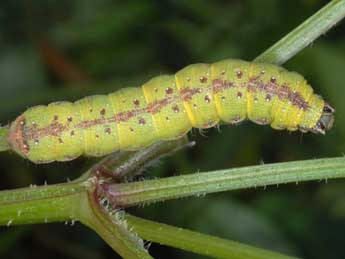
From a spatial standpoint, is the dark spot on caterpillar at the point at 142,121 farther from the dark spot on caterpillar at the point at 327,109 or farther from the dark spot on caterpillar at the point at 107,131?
the dark spot on caterpillar at the point at 327,109

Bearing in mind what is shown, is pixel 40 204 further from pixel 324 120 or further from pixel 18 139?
pixel 324 120

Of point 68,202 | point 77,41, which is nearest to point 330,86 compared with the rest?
point 77,41

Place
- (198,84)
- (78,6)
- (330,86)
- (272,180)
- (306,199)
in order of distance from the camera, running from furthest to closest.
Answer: (78,6) → (306,199) → (330,86) → (198,84) → (272,180)

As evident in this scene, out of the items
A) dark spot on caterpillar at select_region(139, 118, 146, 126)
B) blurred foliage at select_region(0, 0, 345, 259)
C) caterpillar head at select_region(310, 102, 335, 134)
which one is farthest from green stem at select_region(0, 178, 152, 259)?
blurred foliage at select_region(0, 0, 345, 259)

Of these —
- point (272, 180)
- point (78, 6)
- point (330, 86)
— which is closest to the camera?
point (272, 180)

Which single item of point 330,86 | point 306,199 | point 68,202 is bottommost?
point 68,202

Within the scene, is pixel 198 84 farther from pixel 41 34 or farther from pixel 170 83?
pixel 41 34

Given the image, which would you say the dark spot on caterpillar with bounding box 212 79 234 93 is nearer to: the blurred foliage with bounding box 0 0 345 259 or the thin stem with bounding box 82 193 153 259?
the thin stem with bounding box 82 193 153 259
